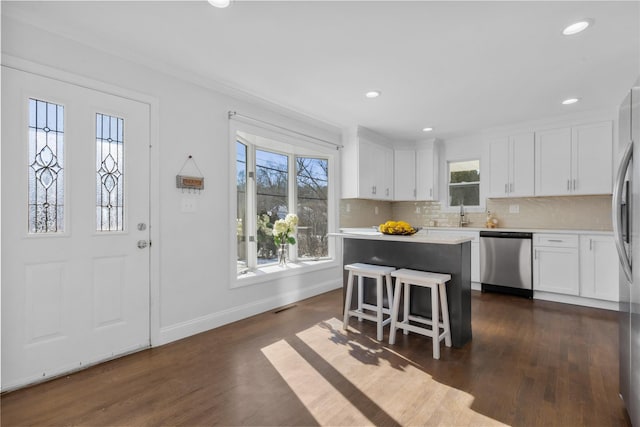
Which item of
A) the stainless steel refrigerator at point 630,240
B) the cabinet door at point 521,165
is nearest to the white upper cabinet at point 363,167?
the cabinet door at point 521,165

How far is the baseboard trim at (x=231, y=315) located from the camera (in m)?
2.87

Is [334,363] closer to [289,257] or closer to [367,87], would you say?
[289,257]

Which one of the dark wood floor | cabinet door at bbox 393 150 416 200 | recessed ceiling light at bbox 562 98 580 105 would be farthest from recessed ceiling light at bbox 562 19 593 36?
cabinet door at bbox 393 150 416 200

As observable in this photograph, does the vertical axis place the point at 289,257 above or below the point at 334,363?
→ above

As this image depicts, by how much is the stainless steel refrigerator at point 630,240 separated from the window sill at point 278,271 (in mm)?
3089

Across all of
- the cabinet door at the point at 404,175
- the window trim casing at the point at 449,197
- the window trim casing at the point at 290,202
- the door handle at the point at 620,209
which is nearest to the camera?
the door handle at the point at 620,209

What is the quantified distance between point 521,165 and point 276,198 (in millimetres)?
3585

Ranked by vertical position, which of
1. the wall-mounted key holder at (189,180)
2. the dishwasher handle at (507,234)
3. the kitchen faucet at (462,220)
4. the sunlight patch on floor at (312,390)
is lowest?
the sunlight patch on floor at (312,390)

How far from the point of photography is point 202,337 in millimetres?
Result: 2955

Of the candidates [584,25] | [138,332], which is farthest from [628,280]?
[138,332]

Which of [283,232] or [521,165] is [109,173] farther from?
[521,165]

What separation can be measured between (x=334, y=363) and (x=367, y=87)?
2.65 meters

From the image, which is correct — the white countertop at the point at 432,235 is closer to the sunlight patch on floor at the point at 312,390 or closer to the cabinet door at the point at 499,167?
the cabinet door at the point at 499,167

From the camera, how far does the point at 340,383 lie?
2146 millimetres
